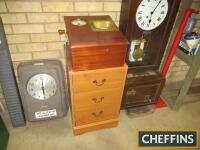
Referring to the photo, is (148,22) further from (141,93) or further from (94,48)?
(141,93)

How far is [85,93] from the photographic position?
1.33 metres

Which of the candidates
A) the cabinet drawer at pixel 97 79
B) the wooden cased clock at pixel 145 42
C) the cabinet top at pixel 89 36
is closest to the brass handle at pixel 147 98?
the wooden cased clock at pixel 145 42

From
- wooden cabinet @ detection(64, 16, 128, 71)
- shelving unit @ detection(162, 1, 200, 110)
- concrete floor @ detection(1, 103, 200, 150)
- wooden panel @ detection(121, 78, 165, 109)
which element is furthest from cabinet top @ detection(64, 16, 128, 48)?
concrete floor @ detection(1, 103, 200, 150)

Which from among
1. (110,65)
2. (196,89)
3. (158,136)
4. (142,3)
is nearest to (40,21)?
(110,65)

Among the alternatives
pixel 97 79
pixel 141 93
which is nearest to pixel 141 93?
pixel 141 93

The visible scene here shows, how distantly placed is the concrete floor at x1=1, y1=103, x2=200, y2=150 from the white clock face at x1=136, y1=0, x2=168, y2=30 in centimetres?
92

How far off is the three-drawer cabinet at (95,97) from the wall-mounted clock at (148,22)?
32 cm

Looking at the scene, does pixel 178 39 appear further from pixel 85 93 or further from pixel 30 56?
pixel 30 56

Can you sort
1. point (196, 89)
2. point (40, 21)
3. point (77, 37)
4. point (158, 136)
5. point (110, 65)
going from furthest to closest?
point (196, 89)
point (158, 136)
point (40, 21)
point (110, 65)
point (77, 37)

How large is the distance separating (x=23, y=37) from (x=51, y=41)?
0.73 feet

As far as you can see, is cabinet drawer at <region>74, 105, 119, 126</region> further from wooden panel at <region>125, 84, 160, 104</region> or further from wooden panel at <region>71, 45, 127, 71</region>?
wooden panel at <region>71, 45, 127, 71</region>

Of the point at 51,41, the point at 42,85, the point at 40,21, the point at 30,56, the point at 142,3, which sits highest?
the point at 142,3

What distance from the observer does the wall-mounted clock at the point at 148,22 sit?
130 centimetres

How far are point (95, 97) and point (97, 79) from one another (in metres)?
0.18
